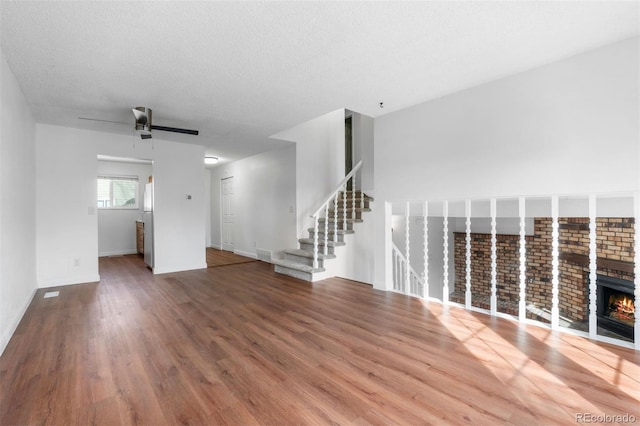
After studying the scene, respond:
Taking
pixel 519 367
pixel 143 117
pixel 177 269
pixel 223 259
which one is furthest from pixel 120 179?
pixel 519 367

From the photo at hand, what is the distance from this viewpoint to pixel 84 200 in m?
4.57

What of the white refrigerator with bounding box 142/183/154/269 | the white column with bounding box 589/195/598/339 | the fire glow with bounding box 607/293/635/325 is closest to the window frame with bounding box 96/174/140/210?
the white refrigerator with bounding box 142/183/154/269

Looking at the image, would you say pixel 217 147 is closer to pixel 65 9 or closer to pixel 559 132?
pixel 65 9

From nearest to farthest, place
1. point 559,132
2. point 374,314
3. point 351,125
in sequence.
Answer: point 559,132, point 374,314, point 351,125

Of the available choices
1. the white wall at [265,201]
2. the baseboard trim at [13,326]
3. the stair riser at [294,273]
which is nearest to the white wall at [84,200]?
the baseboard trim at [13,326]

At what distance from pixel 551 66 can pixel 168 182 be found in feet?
18.2

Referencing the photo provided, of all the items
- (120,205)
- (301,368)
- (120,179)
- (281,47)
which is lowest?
(301,368)

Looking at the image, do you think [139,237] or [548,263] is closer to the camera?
[548,263]

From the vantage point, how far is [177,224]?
17.8ft

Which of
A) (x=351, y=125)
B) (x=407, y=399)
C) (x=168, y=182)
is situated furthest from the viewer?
(x=351, y=125)

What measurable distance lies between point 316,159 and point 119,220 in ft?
17.3

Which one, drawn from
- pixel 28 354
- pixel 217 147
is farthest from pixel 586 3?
pixel 217 147

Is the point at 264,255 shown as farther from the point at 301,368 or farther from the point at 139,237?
the point at 301,368

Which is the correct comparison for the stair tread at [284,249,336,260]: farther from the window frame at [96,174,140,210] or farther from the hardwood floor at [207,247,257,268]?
the window frame at [96,174,140,210]
